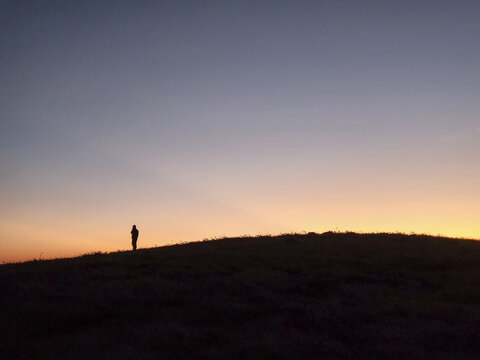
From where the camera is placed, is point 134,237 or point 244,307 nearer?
point 244,307

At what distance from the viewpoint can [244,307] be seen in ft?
51.4

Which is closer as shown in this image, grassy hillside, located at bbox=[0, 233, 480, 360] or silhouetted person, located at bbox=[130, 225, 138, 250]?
grassy hillside, located at bbox=[0, 233, 480, 360]

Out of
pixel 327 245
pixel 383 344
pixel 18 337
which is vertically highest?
pixel 327 245

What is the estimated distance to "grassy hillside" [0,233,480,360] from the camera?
39.7 feet

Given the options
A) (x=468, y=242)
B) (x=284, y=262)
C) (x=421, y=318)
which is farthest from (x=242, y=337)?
(x=468, y=242)

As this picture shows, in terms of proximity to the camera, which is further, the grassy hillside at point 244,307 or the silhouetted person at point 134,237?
the silhouetted person at point 134,237

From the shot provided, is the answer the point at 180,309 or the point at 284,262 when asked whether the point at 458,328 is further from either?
the point at 284,262

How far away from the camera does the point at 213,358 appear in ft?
37.3

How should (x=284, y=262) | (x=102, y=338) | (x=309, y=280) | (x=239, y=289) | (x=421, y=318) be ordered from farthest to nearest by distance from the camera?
(x=284, y=262) → (x=309, y=280) → (x=239, y=289) → (x=421, y=318) → (x=102, y=338)

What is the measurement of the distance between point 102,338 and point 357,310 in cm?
828

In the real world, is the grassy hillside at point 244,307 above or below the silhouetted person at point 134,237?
below

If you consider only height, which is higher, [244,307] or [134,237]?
[134,237]

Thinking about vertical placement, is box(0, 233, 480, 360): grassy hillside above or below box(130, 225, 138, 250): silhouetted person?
below

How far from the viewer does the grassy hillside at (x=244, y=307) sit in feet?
39.7
